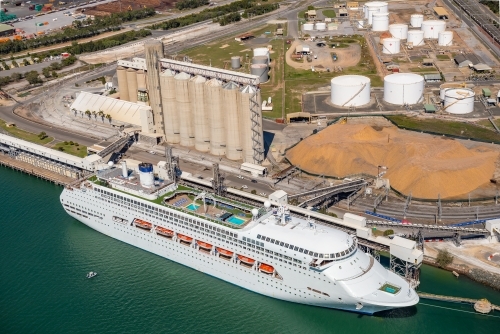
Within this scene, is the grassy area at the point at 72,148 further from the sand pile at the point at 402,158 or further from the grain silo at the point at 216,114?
the sand pile at the point at 402,158

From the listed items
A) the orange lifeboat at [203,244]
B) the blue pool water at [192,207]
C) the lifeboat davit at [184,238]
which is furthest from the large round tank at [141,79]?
the orange lifeboat at [203,244]

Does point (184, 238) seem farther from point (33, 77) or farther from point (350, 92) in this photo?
point (33, 77)

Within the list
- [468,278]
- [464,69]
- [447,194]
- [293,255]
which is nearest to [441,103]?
[464,69]

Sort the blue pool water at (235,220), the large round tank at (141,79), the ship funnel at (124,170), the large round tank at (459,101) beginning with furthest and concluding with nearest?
the large round tank at (141,79) < the large round tank at (459,101) < the ship funnel at (124,170) < the blue pool water at (235,220)

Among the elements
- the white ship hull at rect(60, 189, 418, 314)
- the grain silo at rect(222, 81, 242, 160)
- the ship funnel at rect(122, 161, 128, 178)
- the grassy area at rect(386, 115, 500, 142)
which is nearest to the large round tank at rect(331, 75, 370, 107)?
the grassy area at rect(386, 115, 500, 142)

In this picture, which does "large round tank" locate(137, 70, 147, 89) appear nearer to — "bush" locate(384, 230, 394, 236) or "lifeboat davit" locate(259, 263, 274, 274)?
"bush" locate(384, 230, 394, 236)

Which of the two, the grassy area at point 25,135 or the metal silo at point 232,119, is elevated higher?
the metal silo at point 232,119
